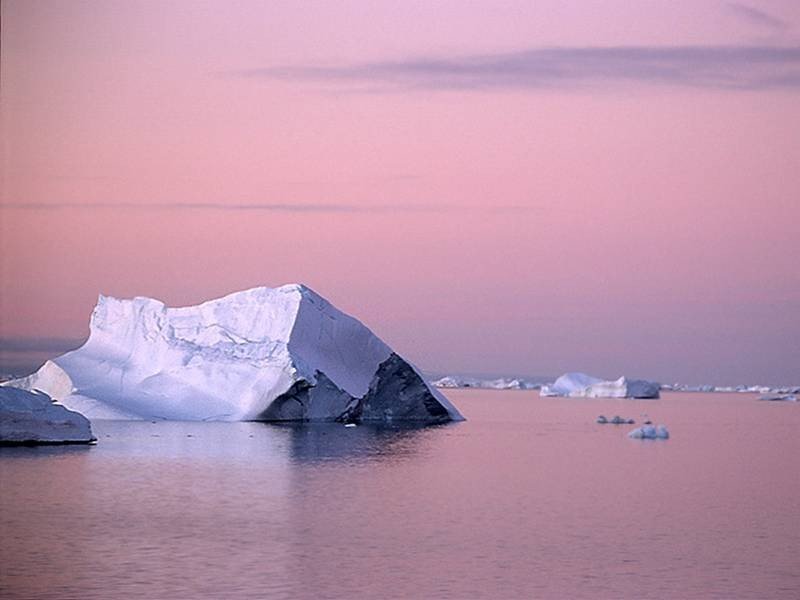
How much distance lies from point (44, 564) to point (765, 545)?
6969 millimetres

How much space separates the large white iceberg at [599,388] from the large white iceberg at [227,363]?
32633mm

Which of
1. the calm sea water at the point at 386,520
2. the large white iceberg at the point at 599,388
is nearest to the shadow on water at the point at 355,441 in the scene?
the calm sea water at the point at 386,520

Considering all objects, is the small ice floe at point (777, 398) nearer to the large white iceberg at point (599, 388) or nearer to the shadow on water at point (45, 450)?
the large white iceberg at point (599, 388)

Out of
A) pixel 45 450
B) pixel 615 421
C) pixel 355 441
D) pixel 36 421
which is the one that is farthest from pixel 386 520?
pixel 615 421

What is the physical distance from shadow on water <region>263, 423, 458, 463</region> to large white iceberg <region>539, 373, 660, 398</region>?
3025 cm

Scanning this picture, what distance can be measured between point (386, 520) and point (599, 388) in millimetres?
49467

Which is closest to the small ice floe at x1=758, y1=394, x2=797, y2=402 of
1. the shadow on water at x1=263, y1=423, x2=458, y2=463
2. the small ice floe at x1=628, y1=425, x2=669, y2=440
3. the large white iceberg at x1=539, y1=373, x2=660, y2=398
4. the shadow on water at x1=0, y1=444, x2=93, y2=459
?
the large white iceberg at x1=539, y1=373, x2=660, y2=398

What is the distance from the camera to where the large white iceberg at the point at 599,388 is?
6194 centimetres

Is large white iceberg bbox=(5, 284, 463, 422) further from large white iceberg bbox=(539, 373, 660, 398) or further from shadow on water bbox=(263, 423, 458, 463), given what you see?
large white iceberg bbox=(539, 373, 660, 398)

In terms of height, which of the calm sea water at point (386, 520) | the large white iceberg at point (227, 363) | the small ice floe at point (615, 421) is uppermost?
the large white iceberg at point (227, 363)

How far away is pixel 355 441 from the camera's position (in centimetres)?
2598

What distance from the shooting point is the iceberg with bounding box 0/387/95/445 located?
2148 cm

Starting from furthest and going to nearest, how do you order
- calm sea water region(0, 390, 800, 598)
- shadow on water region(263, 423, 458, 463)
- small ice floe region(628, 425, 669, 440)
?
small ice floe region(628, 425, 669, 440) → shadow on water region(263, 423, 458, 463) → calm sea water region(0, 390, 800, 598)

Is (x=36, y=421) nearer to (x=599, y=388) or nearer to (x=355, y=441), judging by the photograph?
(x=355, y=441)
